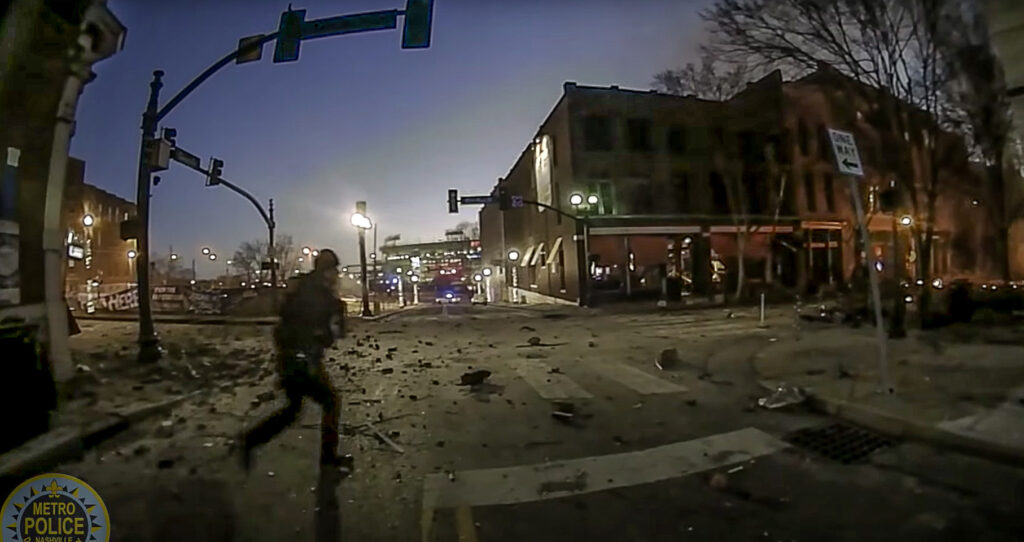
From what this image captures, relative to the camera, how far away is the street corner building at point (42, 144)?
25.3 ft

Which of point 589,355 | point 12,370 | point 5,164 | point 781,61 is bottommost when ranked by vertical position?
point 589,355

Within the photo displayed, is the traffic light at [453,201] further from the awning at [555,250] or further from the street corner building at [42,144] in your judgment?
the street corner building at [42,144]

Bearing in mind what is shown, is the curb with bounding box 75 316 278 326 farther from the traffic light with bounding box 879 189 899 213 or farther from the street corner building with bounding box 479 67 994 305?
the traffic light with bounding box 879 189 899 213

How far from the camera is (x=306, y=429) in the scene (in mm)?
6805

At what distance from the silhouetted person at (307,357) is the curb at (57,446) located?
1757 millimetres

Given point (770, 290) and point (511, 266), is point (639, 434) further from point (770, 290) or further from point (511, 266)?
point (511, 266)

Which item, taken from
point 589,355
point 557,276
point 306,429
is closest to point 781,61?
point 589,355

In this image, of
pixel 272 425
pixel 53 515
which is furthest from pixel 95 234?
pixel 53 515

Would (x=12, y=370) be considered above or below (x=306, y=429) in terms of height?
above

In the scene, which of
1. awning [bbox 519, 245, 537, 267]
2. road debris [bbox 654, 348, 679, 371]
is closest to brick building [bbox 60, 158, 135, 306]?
road debris [bbox 654, 348, 679, 371]

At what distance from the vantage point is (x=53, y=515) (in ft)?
12.7

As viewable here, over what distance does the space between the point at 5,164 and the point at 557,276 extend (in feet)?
98.4

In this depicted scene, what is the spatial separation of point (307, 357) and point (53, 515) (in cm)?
194

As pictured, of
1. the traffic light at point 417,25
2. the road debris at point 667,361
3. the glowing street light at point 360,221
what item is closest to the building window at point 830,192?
the glowing street light at point 360,221
